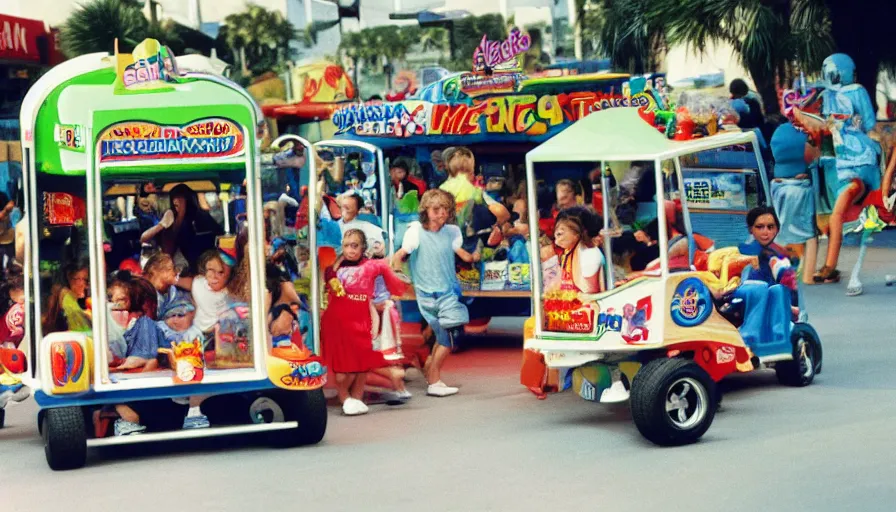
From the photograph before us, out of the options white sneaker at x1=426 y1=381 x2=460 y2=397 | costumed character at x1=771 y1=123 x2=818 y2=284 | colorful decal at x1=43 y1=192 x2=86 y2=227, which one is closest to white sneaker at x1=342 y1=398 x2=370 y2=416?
white sneaker at x1=426 y1=381 x2=460 y2=397

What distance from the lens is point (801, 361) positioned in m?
11.0

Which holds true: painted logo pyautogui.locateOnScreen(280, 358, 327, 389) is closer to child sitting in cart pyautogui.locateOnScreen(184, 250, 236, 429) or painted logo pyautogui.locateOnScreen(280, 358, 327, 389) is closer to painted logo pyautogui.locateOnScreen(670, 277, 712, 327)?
child sitting in cart pyautogui.locateOnScreen(184, 250, 236, 429)

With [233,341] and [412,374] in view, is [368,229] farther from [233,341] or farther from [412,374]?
[233,341]

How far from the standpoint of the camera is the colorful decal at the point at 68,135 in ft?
30.9

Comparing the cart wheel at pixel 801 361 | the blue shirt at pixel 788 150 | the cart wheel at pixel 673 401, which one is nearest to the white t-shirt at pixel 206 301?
the cart wheel at pixel 673 401

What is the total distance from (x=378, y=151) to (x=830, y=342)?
4249mm

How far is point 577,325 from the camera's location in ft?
31.8

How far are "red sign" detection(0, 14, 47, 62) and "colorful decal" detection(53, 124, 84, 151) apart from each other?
2933cm

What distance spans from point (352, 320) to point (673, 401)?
258 cm

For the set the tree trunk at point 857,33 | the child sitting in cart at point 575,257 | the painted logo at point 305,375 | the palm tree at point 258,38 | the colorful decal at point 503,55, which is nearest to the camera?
the painted logo at point 305,375

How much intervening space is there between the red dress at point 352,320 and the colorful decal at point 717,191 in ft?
7.50

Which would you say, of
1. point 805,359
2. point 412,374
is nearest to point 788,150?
point 412,374

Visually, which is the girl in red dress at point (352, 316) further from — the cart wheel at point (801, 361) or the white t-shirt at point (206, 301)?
the cart wheel at point (801, 361)

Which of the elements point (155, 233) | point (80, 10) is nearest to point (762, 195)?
point (155, 233)
